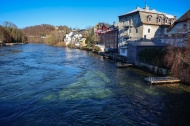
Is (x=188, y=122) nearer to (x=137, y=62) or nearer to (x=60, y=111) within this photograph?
(x=60, y=111)

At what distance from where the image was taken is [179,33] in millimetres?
21891

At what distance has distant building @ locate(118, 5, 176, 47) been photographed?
38312mm

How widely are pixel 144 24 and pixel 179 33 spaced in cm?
1669

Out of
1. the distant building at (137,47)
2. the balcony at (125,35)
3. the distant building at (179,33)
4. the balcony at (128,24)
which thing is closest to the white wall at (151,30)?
the balcony at (128,24)

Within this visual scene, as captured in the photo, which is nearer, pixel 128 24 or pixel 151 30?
pixel 151 30

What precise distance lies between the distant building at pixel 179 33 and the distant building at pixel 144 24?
6803 mm

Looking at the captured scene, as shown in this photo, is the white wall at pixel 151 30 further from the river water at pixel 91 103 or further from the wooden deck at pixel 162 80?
the river water at pixel 91 103

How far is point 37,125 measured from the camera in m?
10.1

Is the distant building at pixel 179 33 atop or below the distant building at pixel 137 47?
atop

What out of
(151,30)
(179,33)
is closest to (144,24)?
(151,30)

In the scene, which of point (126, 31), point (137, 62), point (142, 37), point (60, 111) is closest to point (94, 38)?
point (126, 31)

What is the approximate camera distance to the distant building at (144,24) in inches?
1508

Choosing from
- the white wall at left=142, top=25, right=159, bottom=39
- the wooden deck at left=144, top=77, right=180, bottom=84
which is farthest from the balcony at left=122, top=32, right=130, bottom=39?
the wooden deck at left=144, top=77, right=180, bottom=84

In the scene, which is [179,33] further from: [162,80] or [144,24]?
[144,24]
